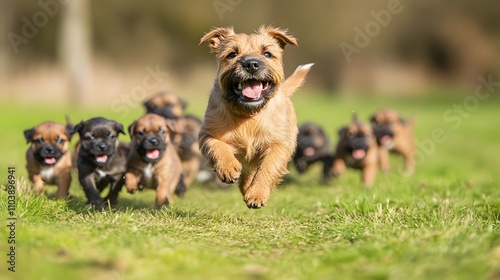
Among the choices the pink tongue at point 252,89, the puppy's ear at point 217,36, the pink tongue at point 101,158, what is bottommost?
the pink tongue at point 101,158

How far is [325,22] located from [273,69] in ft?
84.0

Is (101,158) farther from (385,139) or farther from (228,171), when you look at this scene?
(385,139)

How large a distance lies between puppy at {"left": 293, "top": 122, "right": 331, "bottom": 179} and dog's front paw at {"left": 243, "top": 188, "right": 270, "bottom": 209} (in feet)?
13.7

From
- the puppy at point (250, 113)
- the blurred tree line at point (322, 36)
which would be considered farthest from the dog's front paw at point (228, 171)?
the blurred tree line at point (322, 36)

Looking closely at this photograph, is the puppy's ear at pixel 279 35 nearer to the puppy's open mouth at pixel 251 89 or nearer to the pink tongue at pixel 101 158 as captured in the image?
the puppy's open mouth at pixel 251 89

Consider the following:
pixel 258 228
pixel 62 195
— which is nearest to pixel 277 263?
pixel 258 228

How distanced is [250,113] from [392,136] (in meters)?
5.45

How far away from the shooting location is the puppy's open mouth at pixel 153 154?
21.1 feet

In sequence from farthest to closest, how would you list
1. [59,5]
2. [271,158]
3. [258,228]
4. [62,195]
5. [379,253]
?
1. [59,5]
2. [62,195]
3. [271,158]
4. [258,228]
5. [379,253]

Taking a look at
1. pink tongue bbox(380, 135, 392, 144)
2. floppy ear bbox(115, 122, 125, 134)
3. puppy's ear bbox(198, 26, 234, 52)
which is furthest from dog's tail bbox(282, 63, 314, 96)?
pink tongue bbox(380, 135, 392, 144)

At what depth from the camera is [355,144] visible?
9.23 m

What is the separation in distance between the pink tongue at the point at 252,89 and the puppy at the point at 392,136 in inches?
208

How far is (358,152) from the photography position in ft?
30.1

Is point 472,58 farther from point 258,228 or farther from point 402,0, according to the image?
point 258,228
